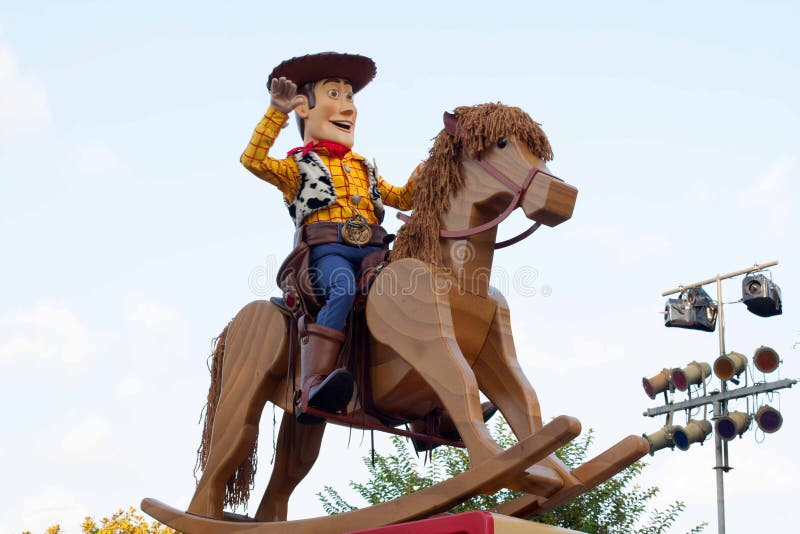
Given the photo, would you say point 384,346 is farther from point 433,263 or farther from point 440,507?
point 440,507

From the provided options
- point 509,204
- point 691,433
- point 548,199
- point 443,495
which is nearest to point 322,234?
point 509,204

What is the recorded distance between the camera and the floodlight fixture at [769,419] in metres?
13.0

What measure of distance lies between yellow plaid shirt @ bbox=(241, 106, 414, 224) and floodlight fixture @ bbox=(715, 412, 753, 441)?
7.61 m

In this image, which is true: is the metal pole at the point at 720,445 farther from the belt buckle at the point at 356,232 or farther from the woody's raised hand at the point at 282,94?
the woody's raised hand at the point at 282,94

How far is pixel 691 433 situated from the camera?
13.3 m

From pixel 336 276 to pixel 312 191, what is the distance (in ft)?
2.14

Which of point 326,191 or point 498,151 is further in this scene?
point 326,191

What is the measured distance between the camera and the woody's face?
7000mm

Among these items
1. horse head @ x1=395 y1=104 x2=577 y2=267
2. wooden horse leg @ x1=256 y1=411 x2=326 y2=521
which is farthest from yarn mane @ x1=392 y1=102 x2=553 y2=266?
wooden horse leg @ x1=256 y1=411 x2=326 y2=521

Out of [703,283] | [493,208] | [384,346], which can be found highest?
[703,283]

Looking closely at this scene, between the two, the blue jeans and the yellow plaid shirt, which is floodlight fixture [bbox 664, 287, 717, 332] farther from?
the blue jeans

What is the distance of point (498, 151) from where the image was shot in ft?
19.6

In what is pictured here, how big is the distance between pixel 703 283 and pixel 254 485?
28.9 ft

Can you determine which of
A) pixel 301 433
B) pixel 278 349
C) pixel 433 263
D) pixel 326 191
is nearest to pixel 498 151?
pixel 433 263
